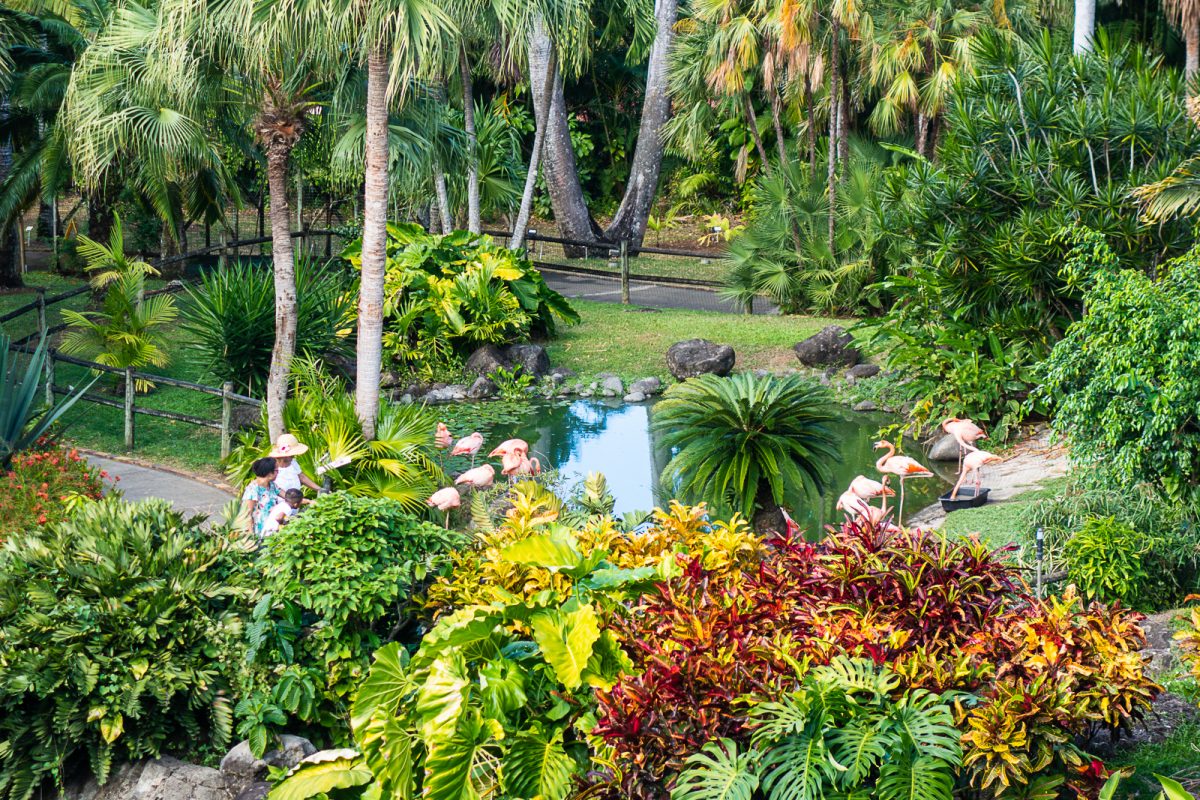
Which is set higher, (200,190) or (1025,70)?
(1025,70)

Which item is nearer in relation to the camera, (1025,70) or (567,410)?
(1025,70)

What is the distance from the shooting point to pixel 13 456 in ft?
32.0

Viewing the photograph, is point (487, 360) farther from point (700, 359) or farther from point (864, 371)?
point (864, 371)

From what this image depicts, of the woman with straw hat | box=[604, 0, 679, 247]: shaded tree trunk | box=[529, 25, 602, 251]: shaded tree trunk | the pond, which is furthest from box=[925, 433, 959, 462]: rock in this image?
box=[529, 25, 602, 251]: shaded tree trunk

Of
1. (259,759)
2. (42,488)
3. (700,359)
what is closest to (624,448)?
(700,359)

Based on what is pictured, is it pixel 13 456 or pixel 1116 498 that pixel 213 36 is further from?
pixel 1116 498

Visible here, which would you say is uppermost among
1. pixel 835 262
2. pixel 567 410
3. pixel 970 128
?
pixel 970 128

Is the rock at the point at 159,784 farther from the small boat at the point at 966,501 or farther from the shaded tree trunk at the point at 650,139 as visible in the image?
the shaded tree trunk at the point at 650,139

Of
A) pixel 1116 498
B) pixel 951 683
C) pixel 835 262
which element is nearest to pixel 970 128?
pixel 1116 498

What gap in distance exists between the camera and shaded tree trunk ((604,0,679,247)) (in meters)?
25.7

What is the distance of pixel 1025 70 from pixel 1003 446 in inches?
159

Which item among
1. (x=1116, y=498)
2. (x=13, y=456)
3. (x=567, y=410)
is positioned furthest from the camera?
(x=567, y=410)

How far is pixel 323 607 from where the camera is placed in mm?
6617

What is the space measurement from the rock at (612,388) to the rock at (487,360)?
143 cm
